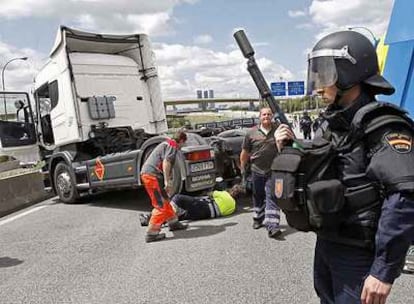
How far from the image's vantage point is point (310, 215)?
6.79ft

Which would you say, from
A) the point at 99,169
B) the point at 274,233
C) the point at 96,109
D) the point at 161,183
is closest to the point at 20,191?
the point at 99,169

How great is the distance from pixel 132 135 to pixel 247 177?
3.20m

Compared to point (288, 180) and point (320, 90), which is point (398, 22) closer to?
point (320, 90)

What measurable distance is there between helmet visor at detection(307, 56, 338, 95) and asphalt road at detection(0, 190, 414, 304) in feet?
7.62

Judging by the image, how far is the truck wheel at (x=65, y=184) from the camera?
9805 millimetres

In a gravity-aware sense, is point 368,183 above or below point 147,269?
above

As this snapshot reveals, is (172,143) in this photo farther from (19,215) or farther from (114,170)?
(19,215)

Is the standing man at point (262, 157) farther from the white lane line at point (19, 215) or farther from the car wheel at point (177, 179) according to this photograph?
the white lane line at point (19, 215)

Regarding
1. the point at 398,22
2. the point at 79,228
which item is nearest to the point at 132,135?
the point at 79,228

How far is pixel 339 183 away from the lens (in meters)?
1.99

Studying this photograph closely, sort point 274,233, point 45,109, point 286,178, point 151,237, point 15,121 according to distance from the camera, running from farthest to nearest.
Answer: point 15,121 < point 45,109 < point 151,237 < point 274,233 < point 286,178

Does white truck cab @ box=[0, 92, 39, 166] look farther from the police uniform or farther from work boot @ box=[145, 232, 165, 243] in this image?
the police uniform

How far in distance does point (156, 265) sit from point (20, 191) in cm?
665

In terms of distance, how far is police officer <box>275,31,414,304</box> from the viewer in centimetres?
182
